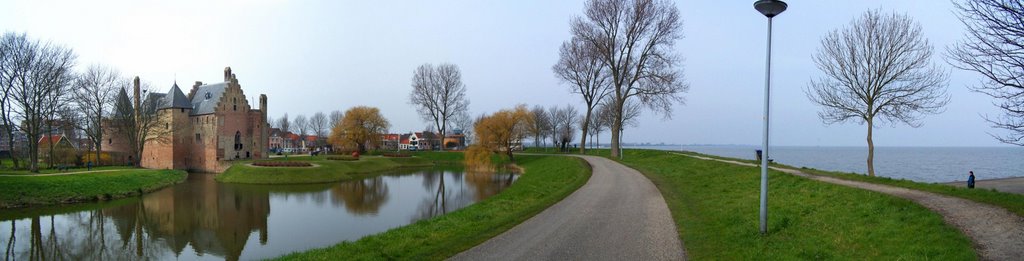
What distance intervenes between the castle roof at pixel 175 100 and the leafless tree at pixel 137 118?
1065 mm

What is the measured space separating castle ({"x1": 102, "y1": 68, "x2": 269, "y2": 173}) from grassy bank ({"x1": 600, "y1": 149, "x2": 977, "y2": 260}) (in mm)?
45667

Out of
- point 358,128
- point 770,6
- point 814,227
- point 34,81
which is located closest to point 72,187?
point 34,81

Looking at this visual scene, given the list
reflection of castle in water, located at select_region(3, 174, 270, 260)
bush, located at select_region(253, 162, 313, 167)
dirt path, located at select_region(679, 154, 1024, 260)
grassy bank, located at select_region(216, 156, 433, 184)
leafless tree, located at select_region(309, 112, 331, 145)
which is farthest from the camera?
leafless tree, located at select_region(309, 112, 331, 145)

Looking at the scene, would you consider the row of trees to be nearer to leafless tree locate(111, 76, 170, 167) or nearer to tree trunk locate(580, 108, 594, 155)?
leafless tree locate(111, 76, 170, 167)

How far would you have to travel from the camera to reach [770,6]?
30.8ft

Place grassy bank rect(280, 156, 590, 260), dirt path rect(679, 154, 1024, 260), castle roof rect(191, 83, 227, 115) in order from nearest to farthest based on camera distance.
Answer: dirt path rect(679, 154, 1024, 260) → grassy bank rect(280, 156, 590, 260) → castle roof rect(191, 83, 227, 115)

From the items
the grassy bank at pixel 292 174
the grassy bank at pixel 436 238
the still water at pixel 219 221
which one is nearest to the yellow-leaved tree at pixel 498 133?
the grassy bank at pixel 292 174

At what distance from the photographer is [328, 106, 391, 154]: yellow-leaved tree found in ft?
211

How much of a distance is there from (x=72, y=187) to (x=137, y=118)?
19326 mm

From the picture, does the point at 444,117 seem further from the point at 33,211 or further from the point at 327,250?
the point at 327,250

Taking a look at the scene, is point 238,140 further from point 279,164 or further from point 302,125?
point 302,125

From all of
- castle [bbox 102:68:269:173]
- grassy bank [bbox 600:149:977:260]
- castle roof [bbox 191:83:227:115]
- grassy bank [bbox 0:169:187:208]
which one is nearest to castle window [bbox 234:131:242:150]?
castle [bbox 102:68:269:173]

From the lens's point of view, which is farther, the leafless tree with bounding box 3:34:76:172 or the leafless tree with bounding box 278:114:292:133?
the leafless tree with bounding box 278:114:292:133

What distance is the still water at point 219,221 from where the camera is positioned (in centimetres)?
1589
